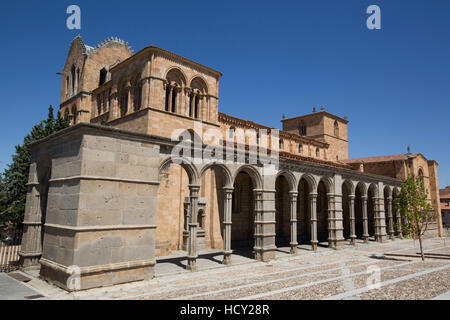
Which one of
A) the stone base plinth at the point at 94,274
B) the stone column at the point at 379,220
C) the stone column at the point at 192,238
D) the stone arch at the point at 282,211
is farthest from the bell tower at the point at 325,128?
the stone base plinth at the point at 94,274

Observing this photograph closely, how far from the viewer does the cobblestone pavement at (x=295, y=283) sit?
9.40 meters

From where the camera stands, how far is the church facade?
33.8 ft

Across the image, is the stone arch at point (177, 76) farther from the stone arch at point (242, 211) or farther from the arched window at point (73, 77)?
the arched window at point (73, 77)

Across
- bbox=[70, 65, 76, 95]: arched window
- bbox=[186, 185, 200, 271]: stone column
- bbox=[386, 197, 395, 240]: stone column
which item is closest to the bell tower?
bbox=[386, 197, 395, 240]: stone column

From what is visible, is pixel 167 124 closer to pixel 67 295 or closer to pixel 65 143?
pixel 65 143

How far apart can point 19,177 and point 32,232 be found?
11622mm

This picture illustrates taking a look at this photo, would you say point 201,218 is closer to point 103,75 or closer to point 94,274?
point 94,274

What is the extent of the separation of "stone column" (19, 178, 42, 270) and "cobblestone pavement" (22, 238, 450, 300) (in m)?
2.39

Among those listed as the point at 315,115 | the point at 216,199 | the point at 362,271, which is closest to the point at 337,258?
the point at 362,271

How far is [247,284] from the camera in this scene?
10930 mm

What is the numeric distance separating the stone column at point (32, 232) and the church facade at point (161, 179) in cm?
4

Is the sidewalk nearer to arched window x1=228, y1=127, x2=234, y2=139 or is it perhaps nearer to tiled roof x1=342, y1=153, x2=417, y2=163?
arched window x1=228, y1=127, x2=234, y2=139

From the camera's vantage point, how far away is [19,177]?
891 inches

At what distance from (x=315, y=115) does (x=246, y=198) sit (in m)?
22.7
